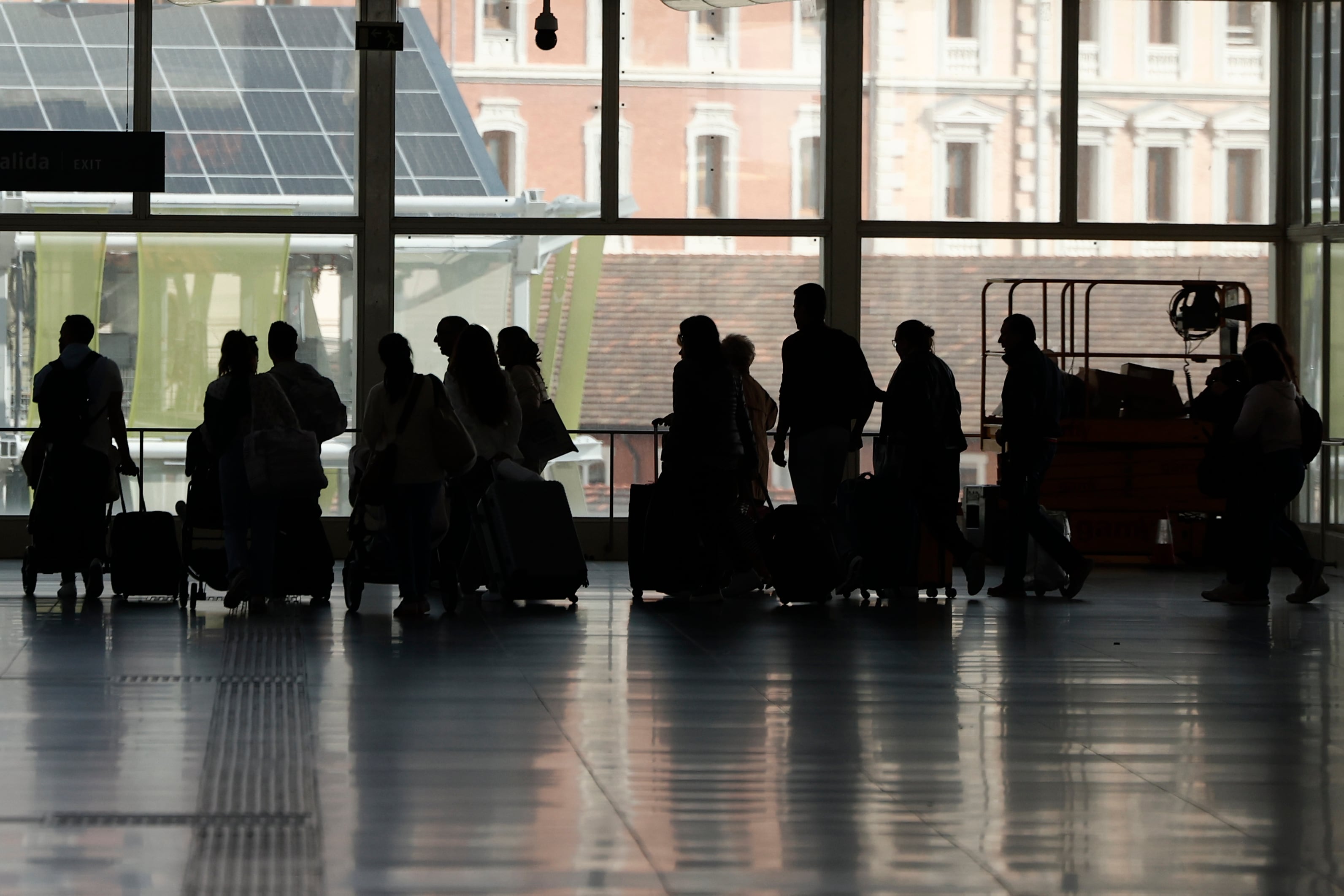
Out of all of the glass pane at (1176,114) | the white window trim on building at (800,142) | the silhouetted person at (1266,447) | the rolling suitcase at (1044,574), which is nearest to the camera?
the silhouetted person at (1266,447)

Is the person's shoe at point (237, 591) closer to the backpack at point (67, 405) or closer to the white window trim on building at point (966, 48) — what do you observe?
the backpack at point (67, 405)

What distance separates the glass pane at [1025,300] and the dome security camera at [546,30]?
290 cm

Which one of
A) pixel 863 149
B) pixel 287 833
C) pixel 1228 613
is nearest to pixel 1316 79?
pixel 863 149

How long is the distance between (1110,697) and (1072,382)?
6528mm

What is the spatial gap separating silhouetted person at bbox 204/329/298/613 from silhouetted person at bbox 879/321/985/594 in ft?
10.2

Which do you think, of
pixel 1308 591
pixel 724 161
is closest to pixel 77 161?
pixel 724 161

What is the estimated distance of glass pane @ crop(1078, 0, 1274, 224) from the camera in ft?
46.6

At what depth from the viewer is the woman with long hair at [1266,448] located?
9797 millimetres

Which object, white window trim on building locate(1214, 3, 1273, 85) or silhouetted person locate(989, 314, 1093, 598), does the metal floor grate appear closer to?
silhouetted person locate(989, 314, 1093, 598)

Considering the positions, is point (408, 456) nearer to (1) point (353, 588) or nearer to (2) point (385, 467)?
(2) point (385, 467)

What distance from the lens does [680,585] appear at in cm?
959

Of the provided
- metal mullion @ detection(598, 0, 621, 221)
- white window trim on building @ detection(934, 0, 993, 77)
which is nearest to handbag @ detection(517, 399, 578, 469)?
metal mullion @ detection(598, 0, 621, 221)

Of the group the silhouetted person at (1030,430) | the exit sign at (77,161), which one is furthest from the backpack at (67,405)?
the silhouetted person at (1030,430)

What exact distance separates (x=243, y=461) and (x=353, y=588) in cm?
81
